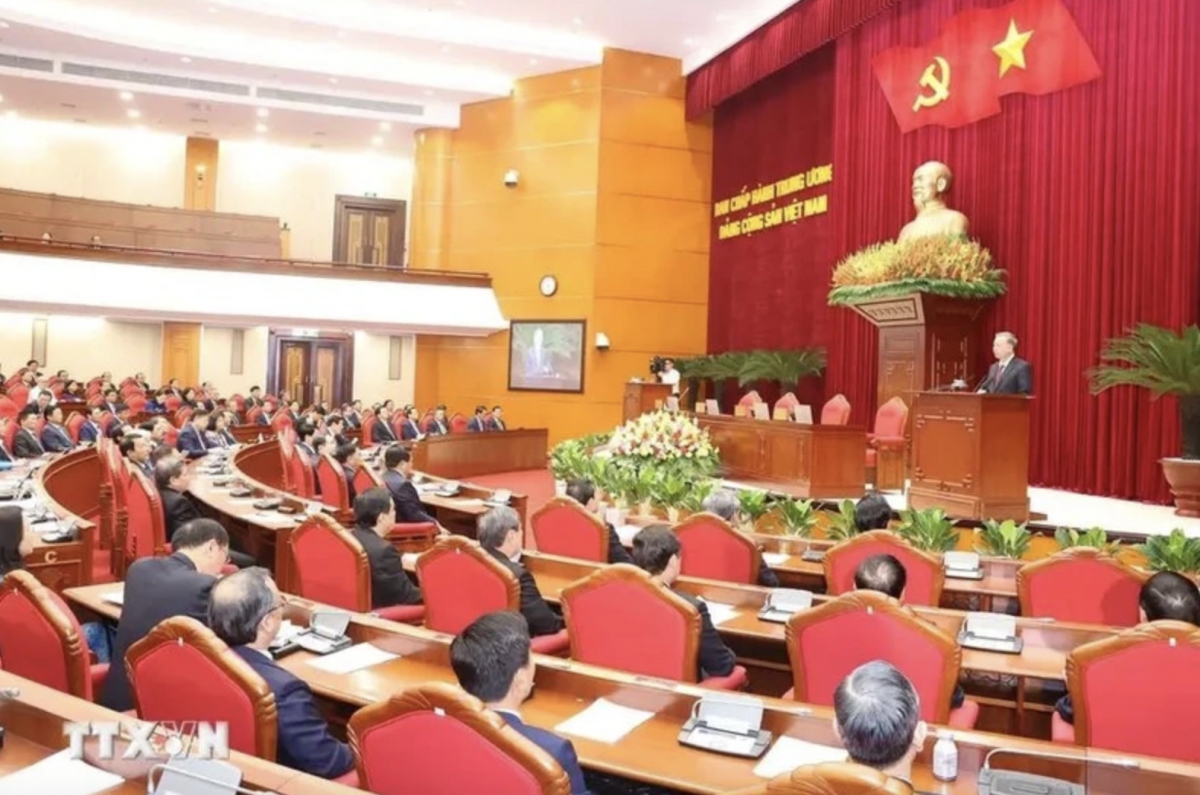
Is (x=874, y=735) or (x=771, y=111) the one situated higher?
(x=771, y=111)

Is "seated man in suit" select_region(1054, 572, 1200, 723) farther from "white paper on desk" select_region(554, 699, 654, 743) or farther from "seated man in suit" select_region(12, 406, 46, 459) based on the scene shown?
"seated man in suit" select_region(12, 406, 46, 459)

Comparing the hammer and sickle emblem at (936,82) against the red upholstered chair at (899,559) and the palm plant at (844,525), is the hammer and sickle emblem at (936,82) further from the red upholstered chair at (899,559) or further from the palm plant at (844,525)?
the red upholstered chair at (899,559)

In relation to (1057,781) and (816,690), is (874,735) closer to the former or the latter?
(1057,781)

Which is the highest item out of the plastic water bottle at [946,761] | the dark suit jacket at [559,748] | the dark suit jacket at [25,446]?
the dark suit jacket at [25,446]

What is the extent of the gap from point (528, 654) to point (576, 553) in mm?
2828

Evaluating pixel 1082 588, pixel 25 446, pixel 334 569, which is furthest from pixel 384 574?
pixel 25 446

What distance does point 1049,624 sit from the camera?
331 cm

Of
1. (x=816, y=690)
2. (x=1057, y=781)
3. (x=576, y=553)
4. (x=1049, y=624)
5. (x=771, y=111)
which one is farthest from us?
(x=771, y=111)

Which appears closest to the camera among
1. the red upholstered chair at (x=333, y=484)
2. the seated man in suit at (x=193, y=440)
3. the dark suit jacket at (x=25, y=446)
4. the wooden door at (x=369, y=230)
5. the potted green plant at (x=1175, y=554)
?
the potted green plant at (x=1175, y=554)

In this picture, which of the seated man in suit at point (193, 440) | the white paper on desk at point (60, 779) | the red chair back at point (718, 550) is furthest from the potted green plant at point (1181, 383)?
the seated man in suit at point (193, 440)

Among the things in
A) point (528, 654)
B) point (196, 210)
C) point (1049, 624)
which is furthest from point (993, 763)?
point (196, 210)

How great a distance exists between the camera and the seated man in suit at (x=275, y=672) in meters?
2.33

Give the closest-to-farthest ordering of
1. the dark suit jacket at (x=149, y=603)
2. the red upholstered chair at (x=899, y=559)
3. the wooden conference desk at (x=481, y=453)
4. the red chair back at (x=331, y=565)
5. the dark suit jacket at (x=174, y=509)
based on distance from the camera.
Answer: the dark suit jacket at (x=149, y=603) < the red upholstered chair at (x=899, y=559) < the red chair back at (x=331, y=565) < the dark suit jacket at (x=174, y=509) < the wooden conference desk at (x=481, y=453)

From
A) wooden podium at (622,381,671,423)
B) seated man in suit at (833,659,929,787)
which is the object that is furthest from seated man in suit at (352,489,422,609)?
wooden podium at (622,381,671,423)
